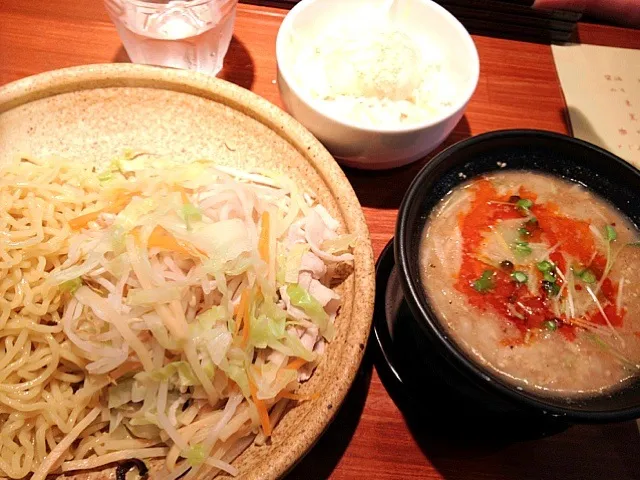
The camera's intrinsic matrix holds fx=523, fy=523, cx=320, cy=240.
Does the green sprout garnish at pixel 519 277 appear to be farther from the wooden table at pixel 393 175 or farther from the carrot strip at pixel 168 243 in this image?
the carrot strip at pixel 168 243

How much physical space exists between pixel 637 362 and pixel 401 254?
1.93ft

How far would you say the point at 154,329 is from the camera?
3.84ft

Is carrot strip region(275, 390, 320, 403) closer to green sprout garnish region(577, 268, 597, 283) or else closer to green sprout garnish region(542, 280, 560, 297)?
green sprout garnish region(542, 280, 560, 297)

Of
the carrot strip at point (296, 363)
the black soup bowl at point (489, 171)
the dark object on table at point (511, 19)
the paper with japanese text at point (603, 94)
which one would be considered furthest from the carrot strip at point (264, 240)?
the paper with japanese text at point (603, 94)

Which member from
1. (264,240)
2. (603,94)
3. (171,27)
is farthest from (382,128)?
(603,94)

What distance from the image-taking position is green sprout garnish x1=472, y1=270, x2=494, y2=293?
4.00 ft

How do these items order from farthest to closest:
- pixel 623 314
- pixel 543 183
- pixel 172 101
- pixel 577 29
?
1. pixel 577 29
2. pixel 172 101
3. pixel 543 183
4. pixel 623 314

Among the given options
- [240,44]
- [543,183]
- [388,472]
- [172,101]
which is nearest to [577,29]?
[543,183]

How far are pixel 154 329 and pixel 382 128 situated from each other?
33.2 inches

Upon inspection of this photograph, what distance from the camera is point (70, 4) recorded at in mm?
2051

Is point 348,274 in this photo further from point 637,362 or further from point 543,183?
point 637,362

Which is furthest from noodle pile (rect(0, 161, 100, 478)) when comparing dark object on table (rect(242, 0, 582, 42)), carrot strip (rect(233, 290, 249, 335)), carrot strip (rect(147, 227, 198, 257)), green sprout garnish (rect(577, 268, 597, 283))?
dark object on table (rect(242, 0, 582, 42))

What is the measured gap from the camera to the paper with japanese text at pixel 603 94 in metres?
2.02

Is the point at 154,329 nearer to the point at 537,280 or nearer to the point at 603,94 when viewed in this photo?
the point at 537,280
